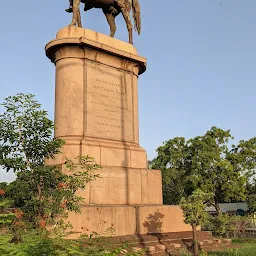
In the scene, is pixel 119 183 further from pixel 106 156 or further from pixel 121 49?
pixel 121 49

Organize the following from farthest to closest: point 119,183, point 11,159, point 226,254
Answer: point 119,183, point 226,254, point 11,159

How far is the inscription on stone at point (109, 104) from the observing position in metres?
12.9

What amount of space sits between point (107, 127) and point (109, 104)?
971 mm

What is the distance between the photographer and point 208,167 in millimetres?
36219

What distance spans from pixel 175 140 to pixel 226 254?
31008 millimetres

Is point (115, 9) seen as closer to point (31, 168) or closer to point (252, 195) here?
point (31, 168)

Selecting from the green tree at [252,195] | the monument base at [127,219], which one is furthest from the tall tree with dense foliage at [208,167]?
the monument base at [127,219]

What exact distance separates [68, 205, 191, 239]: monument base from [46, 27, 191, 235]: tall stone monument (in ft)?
0.10

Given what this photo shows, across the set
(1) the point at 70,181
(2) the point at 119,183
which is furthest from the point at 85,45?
(1) the point at 70,181

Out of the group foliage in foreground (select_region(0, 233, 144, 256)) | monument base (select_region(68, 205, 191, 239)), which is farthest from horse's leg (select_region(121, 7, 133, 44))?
foliage in foreground (select_region(0, 233, 144, 256))

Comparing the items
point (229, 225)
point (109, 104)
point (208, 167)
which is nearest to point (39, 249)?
point (109, 104)

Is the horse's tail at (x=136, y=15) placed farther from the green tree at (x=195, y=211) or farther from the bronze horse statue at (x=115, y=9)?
the green tree at (x=195, y=211)

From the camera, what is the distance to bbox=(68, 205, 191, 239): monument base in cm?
1023

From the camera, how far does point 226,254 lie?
32.9 ft
